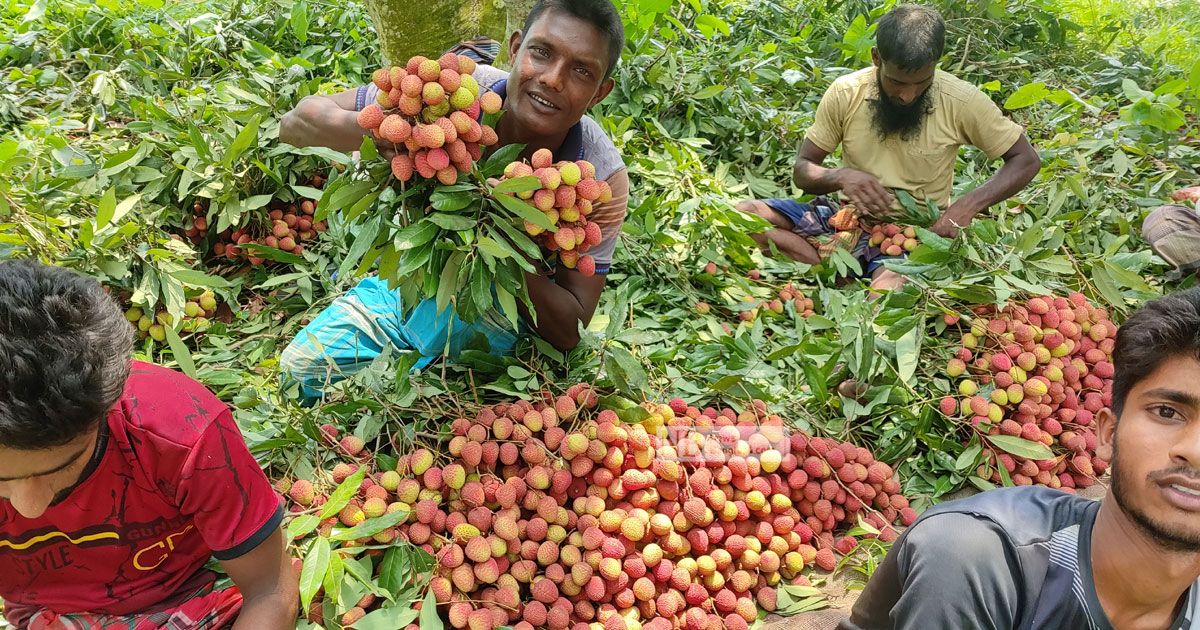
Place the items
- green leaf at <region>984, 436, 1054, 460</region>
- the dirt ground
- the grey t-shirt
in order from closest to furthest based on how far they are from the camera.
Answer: the grey t-shirt, the dirt ground, green leaf at <region>984, 436, 1054, 460</region>

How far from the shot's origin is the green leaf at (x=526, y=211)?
1.52 m

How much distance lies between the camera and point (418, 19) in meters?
2.50

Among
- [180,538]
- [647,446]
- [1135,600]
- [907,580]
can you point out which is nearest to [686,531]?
[647,446]

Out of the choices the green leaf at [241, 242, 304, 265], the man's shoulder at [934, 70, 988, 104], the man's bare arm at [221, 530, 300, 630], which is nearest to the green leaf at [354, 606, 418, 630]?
the man's bare arm at [221, 530, 300, 630]

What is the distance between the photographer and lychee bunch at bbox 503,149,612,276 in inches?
61.3

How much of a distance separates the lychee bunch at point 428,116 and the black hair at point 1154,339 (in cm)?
114

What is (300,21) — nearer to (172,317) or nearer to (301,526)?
(172,317)

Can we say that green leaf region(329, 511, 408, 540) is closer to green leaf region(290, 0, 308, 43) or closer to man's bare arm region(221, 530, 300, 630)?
man's bare arm region(221, 530, 300, 630)

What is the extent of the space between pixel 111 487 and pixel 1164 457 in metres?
1.57

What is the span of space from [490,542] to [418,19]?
5.50 ft

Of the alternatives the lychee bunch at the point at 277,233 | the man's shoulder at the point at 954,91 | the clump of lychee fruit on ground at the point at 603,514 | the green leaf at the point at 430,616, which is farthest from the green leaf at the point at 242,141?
the man's shoulder at the point at 954,91

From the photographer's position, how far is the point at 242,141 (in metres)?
2.42

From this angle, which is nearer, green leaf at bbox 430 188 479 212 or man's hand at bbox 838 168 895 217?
green leaf at bbox 430 188 479 212

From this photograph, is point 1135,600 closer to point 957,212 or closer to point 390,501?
point 390,501
